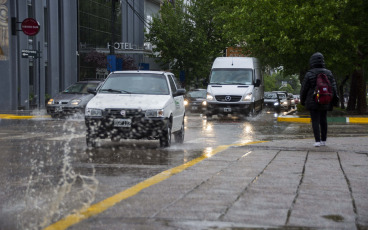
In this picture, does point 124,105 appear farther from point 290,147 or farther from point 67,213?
point 67,213

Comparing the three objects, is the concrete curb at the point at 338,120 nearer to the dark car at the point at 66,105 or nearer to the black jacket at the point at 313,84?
the dark car at the point at 66,105

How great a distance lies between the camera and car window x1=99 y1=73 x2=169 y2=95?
13938 millimetres

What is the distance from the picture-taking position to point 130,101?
42.8 feet

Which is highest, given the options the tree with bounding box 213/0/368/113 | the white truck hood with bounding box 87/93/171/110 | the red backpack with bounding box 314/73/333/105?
the tree with bounding box 213/0/368/113

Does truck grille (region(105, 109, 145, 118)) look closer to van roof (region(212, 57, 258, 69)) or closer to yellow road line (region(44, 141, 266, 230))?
yellow road line (region(44, 141, 266, 230))

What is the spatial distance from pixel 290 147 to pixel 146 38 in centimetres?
4909

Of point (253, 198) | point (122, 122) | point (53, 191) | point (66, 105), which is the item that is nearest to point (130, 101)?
point (122, 122)

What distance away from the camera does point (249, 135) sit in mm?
17688

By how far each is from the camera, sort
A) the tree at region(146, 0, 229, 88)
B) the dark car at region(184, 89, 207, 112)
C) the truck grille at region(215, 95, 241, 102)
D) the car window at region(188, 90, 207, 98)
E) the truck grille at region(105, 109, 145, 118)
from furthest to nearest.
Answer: the tree at region(146, 0, 229, 88), the car window at region(188, 90, 207, 98), the dark car at region(184, 89, 207, 112), the truck grille at region(215, 95, 241, 102), the truck grille at region(105, 109, 145, 118)

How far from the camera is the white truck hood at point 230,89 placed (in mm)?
27844

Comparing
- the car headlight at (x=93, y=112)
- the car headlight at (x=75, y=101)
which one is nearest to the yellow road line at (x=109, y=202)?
the car headlight at (x=93, y=112)

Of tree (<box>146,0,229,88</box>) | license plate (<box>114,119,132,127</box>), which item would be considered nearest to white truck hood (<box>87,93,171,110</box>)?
license plate (<box>114,119,132,127</box>)

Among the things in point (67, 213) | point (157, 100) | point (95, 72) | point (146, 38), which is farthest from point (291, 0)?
→ point (146, 38)

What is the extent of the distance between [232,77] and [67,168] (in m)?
20.1
